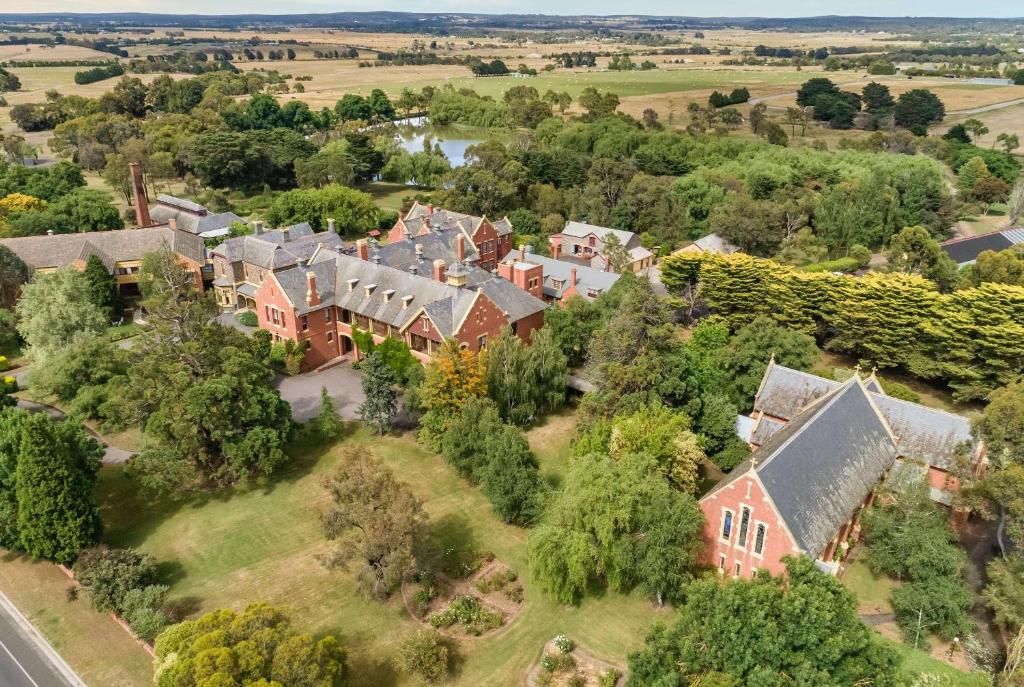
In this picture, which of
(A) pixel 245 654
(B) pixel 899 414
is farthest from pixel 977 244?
(A) pixel 245 654

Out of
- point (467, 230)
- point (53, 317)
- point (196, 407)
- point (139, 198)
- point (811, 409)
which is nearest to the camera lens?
point (811, 409)

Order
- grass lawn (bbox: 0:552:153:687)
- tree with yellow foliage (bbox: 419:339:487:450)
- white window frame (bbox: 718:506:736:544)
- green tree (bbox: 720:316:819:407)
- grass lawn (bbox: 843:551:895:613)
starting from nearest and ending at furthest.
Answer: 1. grass lawn (bbox: 0:552:153:687)
2. white window frame (bbox: 718:506:736:544)
3. grass lawn (bbox: 843:551:895:613)
4. tree with yellow foliage (bbox: 419:339:487:450)
5. green tree (bbox: 720:316:819:407)

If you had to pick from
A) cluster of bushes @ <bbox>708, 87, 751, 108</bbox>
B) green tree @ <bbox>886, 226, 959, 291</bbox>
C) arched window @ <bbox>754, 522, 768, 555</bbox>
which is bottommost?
arched window @ <bbox>754, 522, 768, 555</bbox>

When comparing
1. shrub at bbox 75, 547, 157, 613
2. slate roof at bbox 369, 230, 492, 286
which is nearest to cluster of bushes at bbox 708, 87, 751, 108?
slate roof at bbox 369, 230, 492, 286

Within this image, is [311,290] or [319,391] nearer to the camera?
[319,391]

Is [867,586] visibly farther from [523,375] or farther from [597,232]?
[597,232]

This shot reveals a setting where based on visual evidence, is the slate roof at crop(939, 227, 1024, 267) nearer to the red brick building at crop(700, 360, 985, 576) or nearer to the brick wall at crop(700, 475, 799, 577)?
the red brick building at crop(700, 360, 985, 576)
